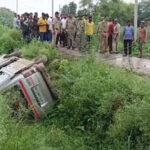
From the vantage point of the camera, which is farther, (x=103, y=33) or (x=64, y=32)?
(x=64, y=32)

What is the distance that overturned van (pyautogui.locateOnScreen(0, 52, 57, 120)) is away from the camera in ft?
32.8

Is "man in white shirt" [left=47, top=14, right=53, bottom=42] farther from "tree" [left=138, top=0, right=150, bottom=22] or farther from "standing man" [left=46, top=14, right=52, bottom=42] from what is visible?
"tree" [left=138, top=0, right=150, bottom=22]

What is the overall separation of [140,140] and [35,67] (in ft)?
13.3

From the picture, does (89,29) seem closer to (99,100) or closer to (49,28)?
(49,28)

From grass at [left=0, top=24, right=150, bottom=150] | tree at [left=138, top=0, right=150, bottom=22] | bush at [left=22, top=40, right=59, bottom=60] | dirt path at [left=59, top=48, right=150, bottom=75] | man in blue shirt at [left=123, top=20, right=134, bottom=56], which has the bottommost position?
grass at [left=0, top=24, right=150, bottom=150]

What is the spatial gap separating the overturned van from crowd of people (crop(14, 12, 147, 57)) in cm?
538

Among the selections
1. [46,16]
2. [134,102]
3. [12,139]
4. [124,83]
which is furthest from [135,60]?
[12,139]

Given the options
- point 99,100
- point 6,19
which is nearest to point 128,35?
point 99,100

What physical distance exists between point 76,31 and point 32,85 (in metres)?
7.63

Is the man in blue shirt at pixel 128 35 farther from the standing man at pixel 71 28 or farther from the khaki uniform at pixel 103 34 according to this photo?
the standing man at pixel 71 28

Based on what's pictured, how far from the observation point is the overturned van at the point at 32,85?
9.98 m

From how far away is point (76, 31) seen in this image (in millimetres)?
17469

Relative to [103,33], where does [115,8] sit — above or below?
above

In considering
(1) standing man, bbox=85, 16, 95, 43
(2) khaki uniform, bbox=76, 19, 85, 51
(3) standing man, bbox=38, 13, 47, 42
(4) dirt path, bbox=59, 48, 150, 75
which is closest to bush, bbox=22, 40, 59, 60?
(4) dirt path, bbox=59, 48, 150, 75
